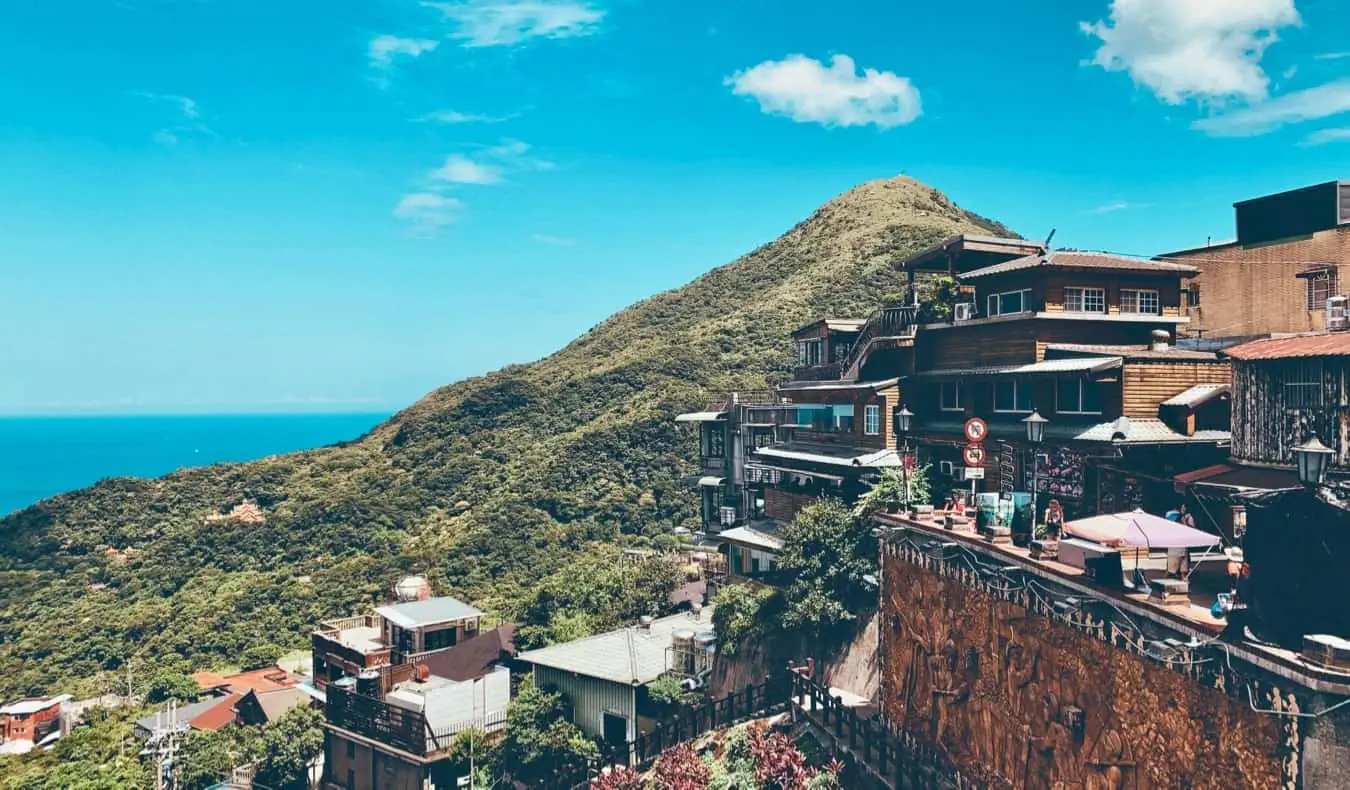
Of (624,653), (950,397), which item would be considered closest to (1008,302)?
(950,397)

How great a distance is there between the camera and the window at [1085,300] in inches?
1089

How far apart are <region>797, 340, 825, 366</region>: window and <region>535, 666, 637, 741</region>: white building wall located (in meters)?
15.5

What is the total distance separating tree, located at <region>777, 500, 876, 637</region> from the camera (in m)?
27.0

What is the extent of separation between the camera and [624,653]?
108 ft

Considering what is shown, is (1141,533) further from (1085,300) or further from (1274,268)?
(1274,268)

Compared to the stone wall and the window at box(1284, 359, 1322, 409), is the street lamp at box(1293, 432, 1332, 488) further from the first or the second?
the window at box(1284, 359, 1322, 409)

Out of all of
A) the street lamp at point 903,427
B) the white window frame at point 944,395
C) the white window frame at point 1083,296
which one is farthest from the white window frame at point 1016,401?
the street lamp at point 903,427

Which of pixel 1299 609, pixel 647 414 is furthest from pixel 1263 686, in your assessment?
pixel 647 414

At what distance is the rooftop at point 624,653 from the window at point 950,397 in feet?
36.7

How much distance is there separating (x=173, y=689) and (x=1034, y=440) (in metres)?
46.9

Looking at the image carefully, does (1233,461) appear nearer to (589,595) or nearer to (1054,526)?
(1054,526)

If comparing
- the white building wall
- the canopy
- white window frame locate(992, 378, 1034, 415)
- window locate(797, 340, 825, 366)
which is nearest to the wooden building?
white window frame locate(992, 378, 1034, 415)

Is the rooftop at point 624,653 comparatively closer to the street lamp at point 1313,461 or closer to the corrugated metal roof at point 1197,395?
the corrugated metal roof at point 1197,395

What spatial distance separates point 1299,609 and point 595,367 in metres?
96.7
